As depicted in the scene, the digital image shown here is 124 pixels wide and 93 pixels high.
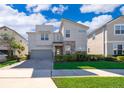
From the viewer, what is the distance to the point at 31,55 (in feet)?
116

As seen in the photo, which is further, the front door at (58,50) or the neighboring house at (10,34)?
the neighboring house at (10,34)

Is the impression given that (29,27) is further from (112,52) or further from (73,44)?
(112,52)

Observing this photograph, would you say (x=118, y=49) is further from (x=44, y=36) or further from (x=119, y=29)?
(x=44, y=36)

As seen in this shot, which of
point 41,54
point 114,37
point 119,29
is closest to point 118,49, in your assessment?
point 114,37

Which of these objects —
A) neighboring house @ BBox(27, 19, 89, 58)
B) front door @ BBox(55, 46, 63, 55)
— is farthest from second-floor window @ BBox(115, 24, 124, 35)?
front door @ BBox(55, 46, 63, 55)

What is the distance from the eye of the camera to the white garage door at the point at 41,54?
115 ft

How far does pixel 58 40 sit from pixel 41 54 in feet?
10.9

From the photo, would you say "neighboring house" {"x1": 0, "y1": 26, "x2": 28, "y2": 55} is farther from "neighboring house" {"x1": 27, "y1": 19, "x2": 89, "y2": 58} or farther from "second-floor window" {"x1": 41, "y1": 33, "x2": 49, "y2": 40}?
"second-floor window" {"x1": 41, "y1": 33, "x2": 49, "y2": 40}

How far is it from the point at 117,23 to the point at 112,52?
3566 millimetres

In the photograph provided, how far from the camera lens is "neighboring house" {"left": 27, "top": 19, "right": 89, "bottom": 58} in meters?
33.3

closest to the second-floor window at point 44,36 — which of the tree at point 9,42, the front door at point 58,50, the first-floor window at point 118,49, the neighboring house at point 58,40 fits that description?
the neighboring house at point 58,40

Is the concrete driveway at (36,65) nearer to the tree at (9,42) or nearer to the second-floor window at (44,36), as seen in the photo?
the second-floor window at (44,36)
